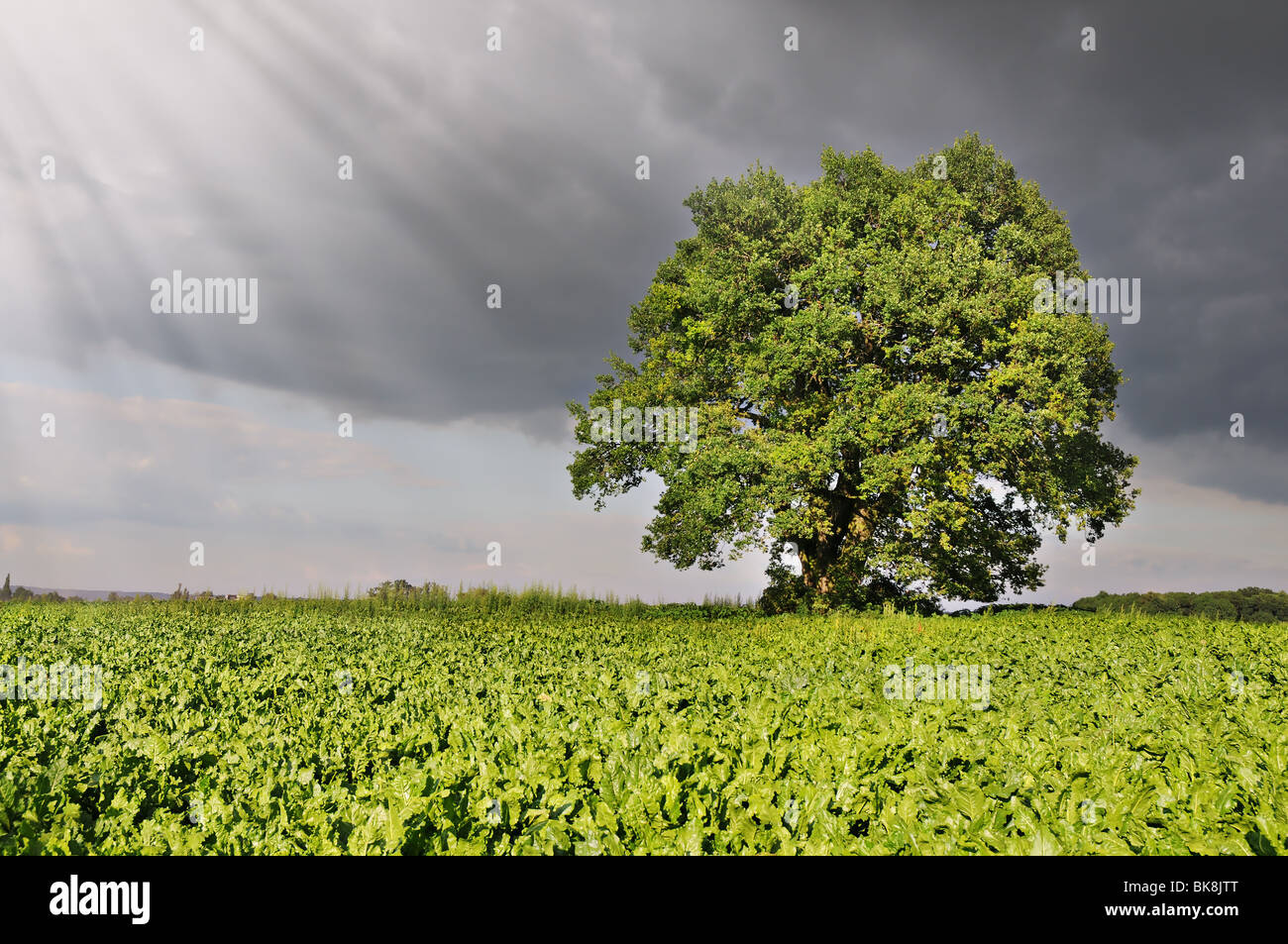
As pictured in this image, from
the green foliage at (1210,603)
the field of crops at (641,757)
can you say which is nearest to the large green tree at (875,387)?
the green foliage at (1210,603)

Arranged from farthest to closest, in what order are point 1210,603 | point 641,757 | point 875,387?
point 1210,603 → point 875,387 → point 641,757

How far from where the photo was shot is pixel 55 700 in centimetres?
791

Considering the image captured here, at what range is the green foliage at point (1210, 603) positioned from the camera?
80.8 ft

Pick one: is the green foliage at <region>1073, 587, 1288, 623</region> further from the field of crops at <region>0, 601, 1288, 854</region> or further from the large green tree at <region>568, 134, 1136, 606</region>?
the field of crops at <region>0, 601, 1288, 854</region>

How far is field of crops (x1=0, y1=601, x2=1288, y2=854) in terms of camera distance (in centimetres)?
361

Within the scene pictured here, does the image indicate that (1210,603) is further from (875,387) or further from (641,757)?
(641,757)

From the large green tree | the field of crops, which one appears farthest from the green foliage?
the field of crops

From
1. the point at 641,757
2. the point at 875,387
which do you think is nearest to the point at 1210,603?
the point at 875,387

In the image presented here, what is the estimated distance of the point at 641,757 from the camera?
4.41 m

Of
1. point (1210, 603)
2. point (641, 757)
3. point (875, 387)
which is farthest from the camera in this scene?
point (1210, 603)

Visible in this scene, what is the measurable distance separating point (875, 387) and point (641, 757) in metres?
16.3
